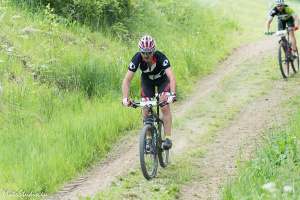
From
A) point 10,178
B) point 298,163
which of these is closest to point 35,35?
point 10,178

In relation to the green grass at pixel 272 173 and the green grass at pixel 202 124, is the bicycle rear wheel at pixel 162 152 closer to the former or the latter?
the green grass at pixel 202 124

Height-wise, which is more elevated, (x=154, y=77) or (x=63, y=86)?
(x=63, y=86)

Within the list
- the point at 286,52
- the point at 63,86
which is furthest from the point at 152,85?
the point at 286,52

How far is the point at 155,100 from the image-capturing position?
8.88 m

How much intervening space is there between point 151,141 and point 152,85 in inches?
42.3

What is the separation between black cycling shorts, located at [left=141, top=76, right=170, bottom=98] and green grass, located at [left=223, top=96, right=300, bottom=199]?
1.74 meters

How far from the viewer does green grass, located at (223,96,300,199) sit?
6757 mm

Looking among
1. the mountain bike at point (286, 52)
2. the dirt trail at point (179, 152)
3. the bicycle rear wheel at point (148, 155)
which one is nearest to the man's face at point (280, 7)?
the mountain bike at point (286, 52)

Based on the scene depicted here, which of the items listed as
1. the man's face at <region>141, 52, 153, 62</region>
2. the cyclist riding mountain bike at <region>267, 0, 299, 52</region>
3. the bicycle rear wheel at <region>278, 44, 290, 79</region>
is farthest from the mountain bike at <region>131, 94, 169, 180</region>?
the cyclist riding mountain bike at <region>267, 0, 299, 52</region>

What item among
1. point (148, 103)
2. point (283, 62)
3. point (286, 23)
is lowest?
point (148, 103)

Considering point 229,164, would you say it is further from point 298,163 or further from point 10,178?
point 10,178

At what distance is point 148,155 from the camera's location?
29.5ft

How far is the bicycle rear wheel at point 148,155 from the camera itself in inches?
337

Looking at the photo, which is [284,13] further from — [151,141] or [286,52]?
[151,141]
